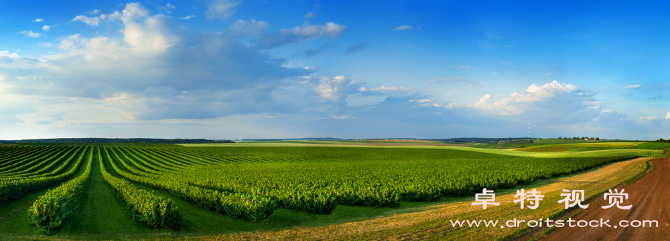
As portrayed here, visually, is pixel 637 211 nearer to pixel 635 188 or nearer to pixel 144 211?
pixel 635 188

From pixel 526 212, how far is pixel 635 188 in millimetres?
19245

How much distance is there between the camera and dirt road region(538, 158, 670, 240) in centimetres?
1412

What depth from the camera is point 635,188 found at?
2847 cm

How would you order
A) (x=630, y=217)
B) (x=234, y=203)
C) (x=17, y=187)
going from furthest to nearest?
1. (x=17, y=187)
2. (x=234, y=203)
3. (x=630, y=217)

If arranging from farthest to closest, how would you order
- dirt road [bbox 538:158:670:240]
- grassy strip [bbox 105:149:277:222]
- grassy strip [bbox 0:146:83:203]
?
grassy strip [bbox 0:146:83:203]
grassy strip [bbox 105:149:277:222]
dirt road [bbox 538:158:670:240]

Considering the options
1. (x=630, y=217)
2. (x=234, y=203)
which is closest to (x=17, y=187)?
(x=234, y=203)

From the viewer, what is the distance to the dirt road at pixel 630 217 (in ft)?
46.3

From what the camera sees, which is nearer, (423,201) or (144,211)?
(144,211)

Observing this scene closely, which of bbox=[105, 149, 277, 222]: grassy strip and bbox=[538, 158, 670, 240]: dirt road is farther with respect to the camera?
bbox=[105, 149, 277, 222]: grassy strip

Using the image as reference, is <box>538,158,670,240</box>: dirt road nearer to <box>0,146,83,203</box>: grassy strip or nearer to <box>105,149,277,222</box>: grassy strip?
<box>105,149,277,222</box>: grassy strip

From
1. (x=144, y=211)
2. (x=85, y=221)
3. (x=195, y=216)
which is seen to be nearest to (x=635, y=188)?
(x=195, y=216)

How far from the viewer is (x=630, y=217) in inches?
684

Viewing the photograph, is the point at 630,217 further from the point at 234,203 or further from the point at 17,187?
the point at 17,187

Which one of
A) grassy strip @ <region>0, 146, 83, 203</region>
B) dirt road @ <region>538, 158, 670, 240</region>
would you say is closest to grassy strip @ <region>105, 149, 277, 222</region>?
grassy strip @ <region>0, 146, 83, 203</region>
